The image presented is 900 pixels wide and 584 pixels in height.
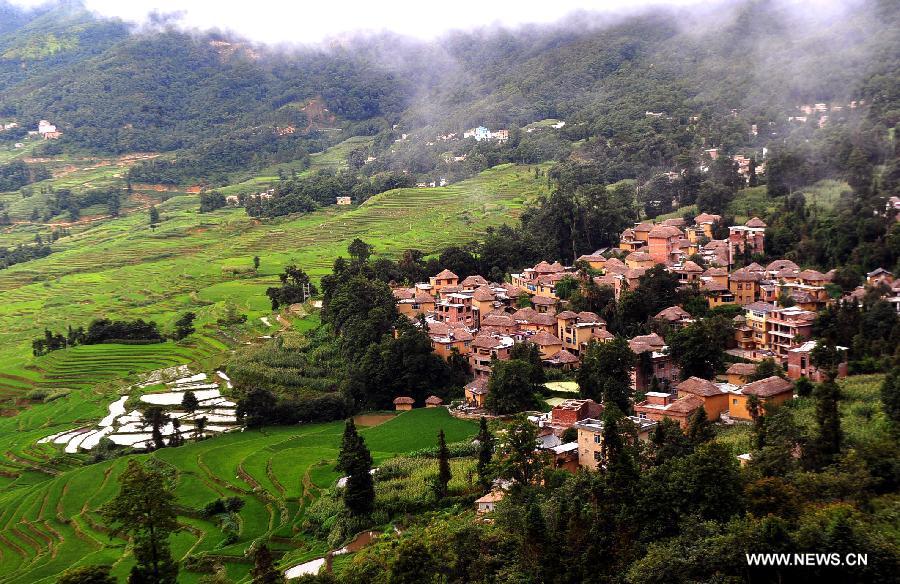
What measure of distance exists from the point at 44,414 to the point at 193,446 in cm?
651

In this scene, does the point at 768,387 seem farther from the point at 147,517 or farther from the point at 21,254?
the point at 21,254

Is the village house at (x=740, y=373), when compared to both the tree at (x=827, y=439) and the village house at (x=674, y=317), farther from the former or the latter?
the tree at (x=827, y=439)

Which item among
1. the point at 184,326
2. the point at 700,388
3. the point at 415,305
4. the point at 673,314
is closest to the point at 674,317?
the point at 673,314

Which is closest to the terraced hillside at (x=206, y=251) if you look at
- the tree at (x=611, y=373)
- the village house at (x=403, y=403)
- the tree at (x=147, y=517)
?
the village house at (x=403, y=403)

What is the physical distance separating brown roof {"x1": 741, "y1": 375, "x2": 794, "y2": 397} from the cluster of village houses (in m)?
0.02

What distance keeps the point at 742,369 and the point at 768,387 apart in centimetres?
242

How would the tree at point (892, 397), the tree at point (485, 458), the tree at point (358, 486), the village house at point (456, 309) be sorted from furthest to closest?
the village house at point (456, 309) → the tree at point (485, 458) → the tree at point (358, 486) → the tree at point (892, 397)

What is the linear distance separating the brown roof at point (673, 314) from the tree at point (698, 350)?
2443 millimetres

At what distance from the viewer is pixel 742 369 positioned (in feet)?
74.4

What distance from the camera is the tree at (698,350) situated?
23.3 m

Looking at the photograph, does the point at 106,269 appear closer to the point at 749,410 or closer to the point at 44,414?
the point at 44,414

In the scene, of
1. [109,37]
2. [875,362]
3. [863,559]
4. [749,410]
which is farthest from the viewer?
[109,37]

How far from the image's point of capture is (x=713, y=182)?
125ft

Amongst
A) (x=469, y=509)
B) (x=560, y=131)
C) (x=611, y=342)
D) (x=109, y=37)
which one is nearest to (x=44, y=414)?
(x=469, y=509)
